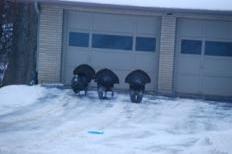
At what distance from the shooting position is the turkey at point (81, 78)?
802 inches

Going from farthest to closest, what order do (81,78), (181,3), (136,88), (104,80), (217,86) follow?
(217,86) → (181,3) → (81,78) → (104,80) → (136,88)

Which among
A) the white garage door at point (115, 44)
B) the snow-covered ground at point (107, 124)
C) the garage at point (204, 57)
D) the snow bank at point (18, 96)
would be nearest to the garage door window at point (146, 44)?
the white garage door at point (115, 44)

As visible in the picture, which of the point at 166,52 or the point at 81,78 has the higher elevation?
the point at 166,52

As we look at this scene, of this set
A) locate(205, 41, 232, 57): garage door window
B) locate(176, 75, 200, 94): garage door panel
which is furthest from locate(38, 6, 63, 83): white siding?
locate(205, 41, 232, 57): garage door window

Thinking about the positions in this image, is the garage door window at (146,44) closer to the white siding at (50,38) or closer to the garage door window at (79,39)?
the garage door window at (79,39)

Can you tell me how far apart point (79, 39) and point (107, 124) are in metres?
7.82

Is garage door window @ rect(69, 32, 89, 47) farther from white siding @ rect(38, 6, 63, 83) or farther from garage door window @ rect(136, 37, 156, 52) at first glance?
garage door window @ rect(136, 37, 156, 52)

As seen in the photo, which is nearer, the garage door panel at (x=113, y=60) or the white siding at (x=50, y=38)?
the white siding at (x=50, y=38)

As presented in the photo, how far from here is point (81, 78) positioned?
67.3 feet

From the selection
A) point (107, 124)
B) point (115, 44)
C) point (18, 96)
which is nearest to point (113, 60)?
point (115, 44)

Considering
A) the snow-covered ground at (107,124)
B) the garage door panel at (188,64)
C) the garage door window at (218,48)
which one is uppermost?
the garage door window at (218,48)

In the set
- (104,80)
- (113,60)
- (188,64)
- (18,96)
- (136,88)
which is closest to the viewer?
(18,96)

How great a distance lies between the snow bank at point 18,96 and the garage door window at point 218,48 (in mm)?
6309

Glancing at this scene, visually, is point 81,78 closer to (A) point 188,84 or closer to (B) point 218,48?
(A) point 188,84
